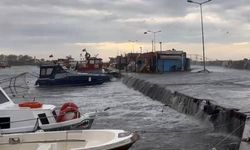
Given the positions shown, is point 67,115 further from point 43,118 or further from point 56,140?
point 56,140

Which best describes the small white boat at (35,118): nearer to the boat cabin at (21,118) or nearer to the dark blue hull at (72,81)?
the boat cabin at (21,118)

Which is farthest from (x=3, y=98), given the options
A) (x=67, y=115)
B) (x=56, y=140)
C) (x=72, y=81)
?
(x=72, y=81)

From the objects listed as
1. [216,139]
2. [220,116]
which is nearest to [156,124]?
[220,116]

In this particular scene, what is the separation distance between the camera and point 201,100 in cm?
2750

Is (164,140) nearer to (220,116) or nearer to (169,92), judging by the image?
(220,116)

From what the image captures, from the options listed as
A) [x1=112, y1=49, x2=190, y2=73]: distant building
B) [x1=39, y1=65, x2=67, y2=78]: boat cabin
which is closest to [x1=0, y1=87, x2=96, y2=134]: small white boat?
[x1=39, y1=65, x2=67, y2=78]: boat cabin

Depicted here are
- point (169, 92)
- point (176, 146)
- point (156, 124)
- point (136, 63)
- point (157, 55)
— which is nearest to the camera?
point (176, 146)

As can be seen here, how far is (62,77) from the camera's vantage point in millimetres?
67500

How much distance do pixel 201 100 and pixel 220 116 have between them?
479cm

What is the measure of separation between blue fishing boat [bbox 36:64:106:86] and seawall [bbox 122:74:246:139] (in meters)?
26.3

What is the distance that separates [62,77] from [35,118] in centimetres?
4856

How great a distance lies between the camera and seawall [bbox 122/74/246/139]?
20297 millimetres

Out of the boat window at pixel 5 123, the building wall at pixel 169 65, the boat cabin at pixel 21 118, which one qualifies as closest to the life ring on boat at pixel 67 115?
the boat cabin at pixel 21 118

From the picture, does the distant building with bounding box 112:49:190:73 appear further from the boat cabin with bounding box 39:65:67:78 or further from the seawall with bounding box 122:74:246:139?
the seawall with bounding box 122:74:246:139
